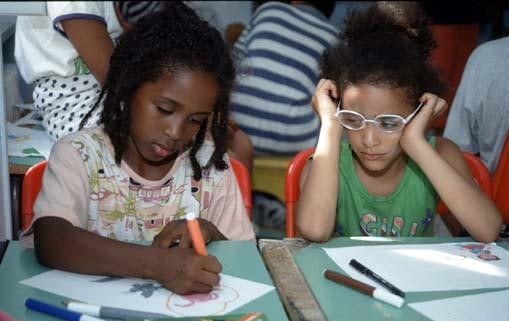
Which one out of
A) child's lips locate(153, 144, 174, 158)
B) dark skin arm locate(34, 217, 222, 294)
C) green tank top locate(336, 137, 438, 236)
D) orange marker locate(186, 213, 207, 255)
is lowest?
green tank top locate(336, 137, 438, 236)

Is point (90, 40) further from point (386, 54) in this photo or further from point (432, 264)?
point (432, 264)

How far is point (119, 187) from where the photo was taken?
5.75 feet

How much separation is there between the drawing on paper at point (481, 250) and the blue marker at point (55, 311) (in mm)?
838

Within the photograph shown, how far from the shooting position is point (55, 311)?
118cm

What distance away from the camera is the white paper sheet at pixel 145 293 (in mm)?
1233

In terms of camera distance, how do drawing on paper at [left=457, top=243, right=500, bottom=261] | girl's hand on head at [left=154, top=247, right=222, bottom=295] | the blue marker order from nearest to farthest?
1. the blue marker
2. girl's hand on head at [left=154, top=247, right=222, bottom=295]
3. drawing on paper at [left=457, top=243, right=500, bottom=261]

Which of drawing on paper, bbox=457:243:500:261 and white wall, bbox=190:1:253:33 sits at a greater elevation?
white wall, bbox=190:1:253:33

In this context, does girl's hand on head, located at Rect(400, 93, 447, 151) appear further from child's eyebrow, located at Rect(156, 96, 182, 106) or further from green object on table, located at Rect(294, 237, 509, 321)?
child's eyebrow, located at Rect(156, 96, 182, 106)

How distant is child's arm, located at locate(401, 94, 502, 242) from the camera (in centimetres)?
175

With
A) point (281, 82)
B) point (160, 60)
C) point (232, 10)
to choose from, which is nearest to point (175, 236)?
point (160, 60)

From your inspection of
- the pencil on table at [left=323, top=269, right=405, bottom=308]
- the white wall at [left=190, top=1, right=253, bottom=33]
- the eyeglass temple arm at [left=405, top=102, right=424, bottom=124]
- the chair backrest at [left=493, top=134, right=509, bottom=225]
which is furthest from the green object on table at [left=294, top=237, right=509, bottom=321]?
the white wall at [left=190, top=1, right=253, bottom=33]

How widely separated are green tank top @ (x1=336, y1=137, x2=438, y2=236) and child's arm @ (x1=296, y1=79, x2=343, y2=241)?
12 centimetres

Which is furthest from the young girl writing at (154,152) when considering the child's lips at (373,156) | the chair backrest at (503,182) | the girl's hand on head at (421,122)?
the chair backrest at (503,182)

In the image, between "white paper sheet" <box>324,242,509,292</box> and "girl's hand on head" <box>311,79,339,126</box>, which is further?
"girl's hand on head" <box>311,79,339,126</box>
